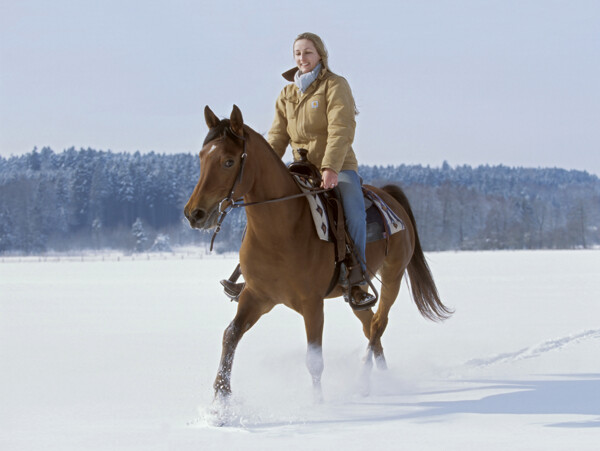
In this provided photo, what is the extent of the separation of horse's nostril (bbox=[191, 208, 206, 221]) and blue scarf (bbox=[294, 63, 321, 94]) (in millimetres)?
1732

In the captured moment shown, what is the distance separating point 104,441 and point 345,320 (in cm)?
750

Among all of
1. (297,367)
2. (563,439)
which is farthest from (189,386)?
(563,439)

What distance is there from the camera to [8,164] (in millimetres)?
132375

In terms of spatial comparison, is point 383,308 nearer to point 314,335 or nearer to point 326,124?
point 314,335

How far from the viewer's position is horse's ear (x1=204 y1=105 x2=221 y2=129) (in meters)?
4.67

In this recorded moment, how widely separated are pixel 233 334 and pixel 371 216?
6.16ft

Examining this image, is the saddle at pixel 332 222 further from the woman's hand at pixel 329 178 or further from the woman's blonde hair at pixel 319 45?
the woman's blonde hair at pixel 319 45

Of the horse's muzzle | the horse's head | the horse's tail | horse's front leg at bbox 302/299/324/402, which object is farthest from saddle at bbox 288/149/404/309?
the horse's tail

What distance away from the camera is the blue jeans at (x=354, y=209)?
557 cm

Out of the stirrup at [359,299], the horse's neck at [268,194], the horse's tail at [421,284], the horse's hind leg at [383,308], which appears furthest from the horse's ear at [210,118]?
the horse's tail at [421,284]

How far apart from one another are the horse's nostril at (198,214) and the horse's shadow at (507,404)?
57.3 inches

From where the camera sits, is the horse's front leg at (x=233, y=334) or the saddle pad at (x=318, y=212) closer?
the horse's front leg at (x=233, y=334)

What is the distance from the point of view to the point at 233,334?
5133 mm

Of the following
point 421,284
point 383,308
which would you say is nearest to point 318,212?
point 383,308
